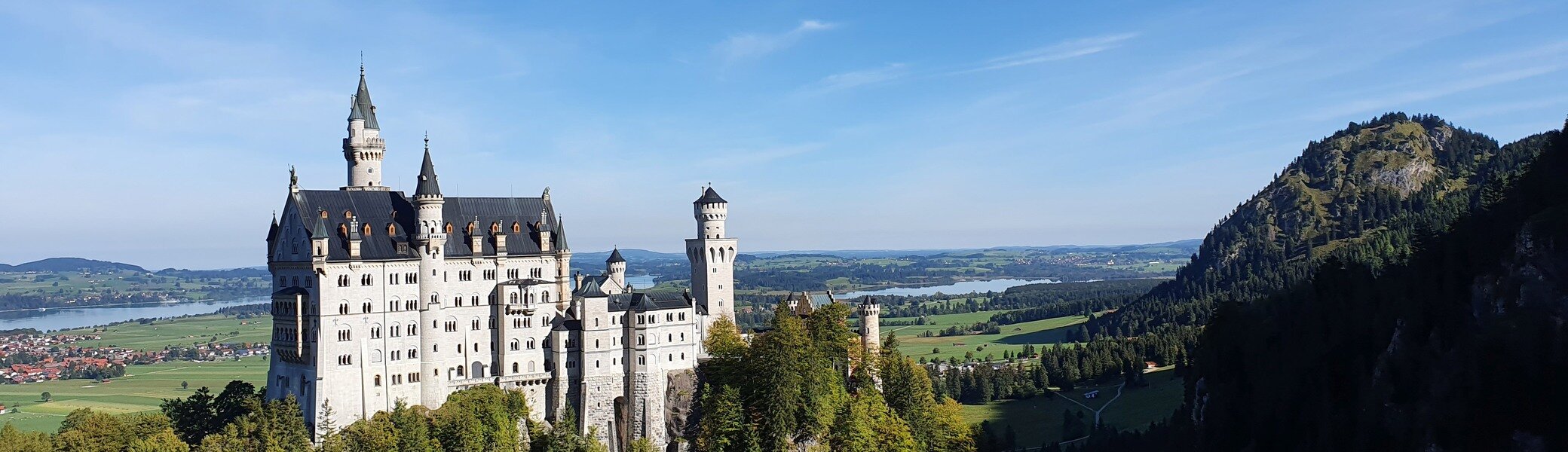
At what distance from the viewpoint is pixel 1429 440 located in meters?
56.6

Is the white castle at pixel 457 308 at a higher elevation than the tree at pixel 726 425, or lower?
higher

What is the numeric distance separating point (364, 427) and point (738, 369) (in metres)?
26.4

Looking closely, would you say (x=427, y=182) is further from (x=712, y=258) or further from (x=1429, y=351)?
(x=1429, y=351)

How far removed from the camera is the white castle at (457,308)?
8738 centimetres

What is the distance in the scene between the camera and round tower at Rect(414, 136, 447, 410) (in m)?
91.5

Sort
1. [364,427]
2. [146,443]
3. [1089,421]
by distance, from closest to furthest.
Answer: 1. [146,443]
2. [364,427]
3. [1089,421]

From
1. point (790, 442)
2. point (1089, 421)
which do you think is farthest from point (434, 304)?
point (1089, 421)

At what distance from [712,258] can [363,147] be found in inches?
1145

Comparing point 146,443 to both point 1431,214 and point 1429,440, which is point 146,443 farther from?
point 1431,214

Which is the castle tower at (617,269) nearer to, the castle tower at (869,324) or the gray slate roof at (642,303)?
the gray slate roof at (642,303)

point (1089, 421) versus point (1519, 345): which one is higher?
point (1519, 345)

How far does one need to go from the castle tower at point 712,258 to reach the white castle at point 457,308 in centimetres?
14

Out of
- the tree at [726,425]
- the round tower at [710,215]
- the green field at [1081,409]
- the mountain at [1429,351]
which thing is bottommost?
the green field at [1081,409]

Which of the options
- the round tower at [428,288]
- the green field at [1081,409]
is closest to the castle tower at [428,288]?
the round tower at [428,288]
